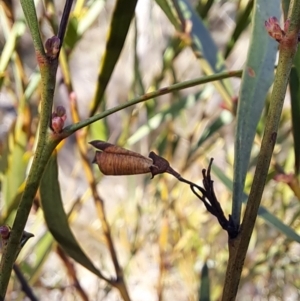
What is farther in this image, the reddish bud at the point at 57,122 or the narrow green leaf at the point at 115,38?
the narrow green leaf at the point at 115,38

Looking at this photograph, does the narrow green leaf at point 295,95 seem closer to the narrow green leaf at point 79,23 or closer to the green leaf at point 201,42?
the green leaf at point 201,42

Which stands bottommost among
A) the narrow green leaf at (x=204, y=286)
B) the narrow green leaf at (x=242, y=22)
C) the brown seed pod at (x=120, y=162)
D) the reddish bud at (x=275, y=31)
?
the narrow green leaf at (x=204, y=286)

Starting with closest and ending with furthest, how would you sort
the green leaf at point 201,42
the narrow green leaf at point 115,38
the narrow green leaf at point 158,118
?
the narrow green leaf at point 115,38
the green leaf at point 201,42
the narrow green leaf at point 158,118

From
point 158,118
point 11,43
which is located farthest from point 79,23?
point 158,118

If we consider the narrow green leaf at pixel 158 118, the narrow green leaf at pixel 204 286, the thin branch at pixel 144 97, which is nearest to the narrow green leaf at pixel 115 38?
the thin branch at pixel 144 97

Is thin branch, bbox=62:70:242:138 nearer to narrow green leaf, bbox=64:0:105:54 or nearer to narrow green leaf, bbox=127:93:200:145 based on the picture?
narrow green leaf, bbox=64:0:105:54
